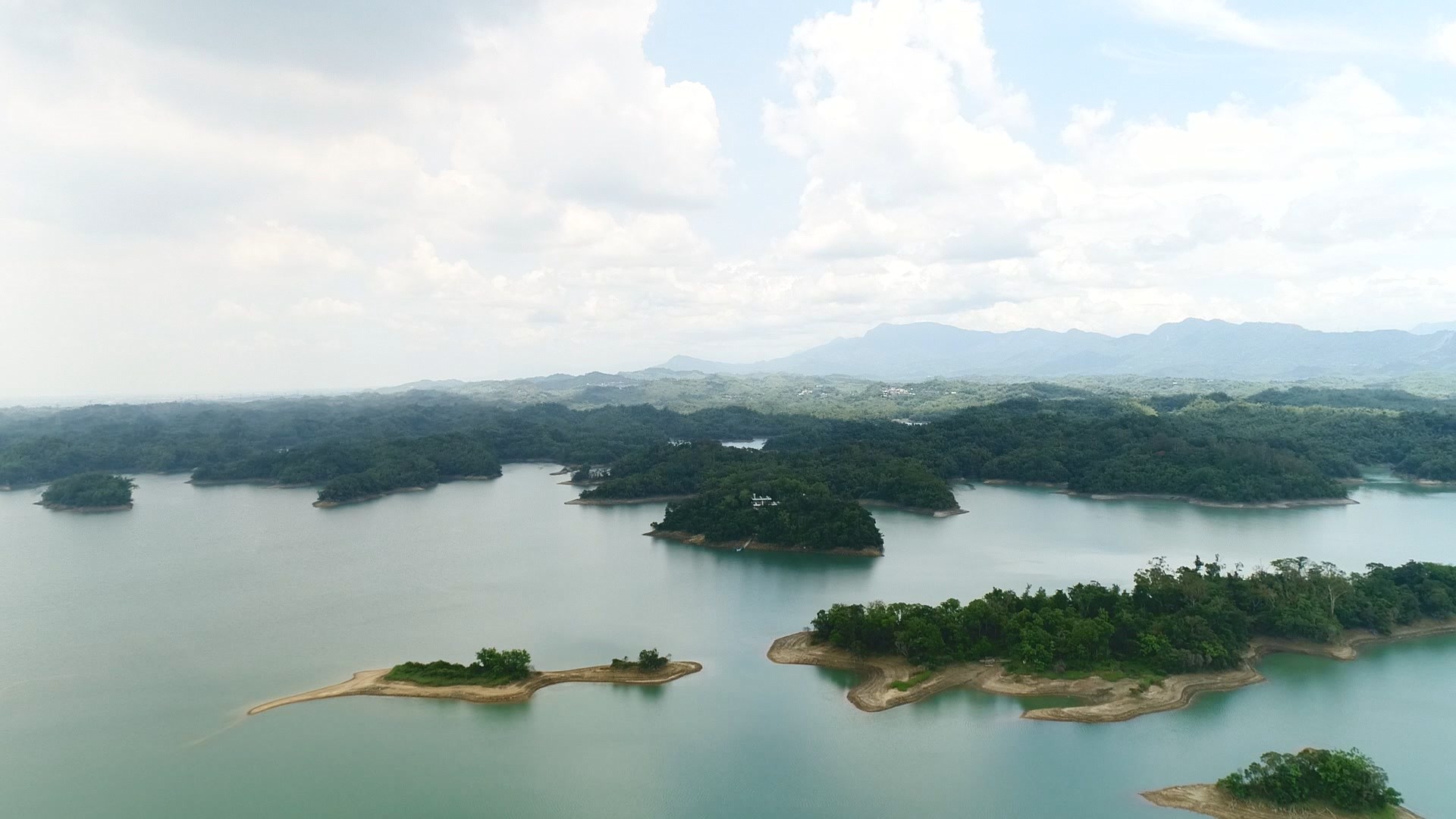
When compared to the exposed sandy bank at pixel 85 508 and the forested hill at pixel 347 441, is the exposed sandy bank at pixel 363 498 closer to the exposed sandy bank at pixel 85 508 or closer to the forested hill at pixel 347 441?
the forested hill at pixel 347 441

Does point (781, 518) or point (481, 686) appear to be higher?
point (781, 518)


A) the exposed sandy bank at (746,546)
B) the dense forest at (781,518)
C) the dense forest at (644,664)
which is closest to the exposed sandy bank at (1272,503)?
the dense forest at (781,518)

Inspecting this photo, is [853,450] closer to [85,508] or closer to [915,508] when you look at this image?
[915,508]

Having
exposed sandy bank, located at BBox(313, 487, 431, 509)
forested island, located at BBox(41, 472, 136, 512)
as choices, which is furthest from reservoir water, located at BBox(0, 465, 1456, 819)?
forested island, located at BBox(41, 472, 136, 512)

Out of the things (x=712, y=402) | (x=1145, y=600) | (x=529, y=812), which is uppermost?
(x=712, y=402)

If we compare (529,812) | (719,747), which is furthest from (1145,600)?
(529,812)

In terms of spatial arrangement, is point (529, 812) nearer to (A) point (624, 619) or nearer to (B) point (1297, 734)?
(A) point (624, 619)

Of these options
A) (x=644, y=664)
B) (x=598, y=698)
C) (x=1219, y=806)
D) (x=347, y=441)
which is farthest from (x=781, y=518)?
(x=347, y=441)
